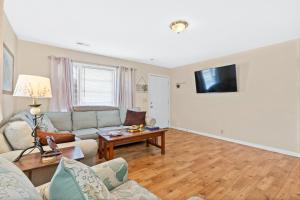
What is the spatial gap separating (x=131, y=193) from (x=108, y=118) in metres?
2.91

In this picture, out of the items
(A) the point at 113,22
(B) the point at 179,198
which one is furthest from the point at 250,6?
(B) the point at 179,198

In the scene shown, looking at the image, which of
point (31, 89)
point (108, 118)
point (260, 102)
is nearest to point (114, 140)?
point (31, 89)

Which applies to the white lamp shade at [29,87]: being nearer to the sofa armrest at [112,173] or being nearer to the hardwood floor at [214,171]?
the sofa armrest at [112,173]

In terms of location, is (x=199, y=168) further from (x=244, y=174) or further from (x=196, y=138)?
(x=196, y=138)

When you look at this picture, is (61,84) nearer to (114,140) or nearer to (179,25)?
(114,140)

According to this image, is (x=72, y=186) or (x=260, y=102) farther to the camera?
(x=260, y=102)

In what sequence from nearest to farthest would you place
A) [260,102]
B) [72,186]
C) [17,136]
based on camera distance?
[72,186]
[17,136]
[260,102]

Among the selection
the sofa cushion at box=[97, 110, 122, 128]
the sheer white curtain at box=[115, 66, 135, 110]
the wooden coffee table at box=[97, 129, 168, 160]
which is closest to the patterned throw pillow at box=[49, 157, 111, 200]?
the wooden coffee table at box=[97, 129, 168, 160]

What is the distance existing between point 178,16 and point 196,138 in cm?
322

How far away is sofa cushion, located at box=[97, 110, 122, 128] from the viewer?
12.5 ft

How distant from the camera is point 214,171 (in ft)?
7.87

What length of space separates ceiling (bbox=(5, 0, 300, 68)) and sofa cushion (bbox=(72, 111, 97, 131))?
62.2 inches

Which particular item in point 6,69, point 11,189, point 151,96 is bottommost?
point 11,189

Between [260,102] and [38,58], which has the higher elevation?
[38,58]
